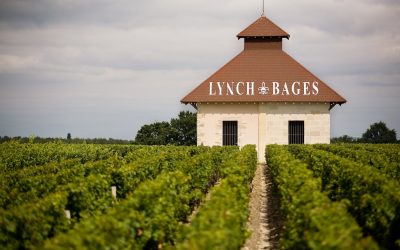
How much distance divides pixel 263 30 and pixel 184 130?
16.3m

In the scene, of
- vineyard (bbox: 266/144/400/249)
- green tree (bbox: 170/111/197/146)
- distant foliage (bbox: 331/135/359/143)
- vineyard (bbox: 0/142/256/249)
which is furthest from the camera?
distant foliage (bbox: 331/135/359/143)

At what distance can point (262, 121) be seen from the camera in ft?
99.6

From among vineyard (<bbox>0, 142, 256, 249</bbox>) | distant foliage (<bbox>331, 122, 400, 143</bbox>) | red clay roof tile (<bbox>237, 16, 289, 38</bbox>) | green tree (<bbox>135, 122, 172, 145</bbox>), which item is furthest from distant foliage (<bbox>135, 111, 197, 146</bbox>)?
vineyard (<bbox>0, 142, 256, 249</bbox>)

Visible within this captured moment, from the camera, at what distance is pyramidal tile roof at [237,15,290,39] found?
3259cm

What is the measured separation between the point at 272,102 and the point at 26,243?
23122 mm

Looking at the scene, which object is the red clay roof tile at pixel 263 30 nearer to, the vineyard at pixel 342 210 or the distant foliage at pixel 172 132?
the distant foliage at pixel 172 132

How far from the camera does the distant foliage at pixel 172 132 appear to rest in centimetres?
4659

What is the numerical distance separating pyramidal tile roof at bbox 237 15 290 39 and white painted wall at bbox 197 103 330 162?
4.82 metres

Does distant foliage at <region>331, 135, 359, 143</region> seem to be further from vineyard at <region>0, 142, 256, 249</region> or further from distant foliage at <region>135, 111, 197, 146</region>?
vineyard at <region>0, 142, 256, 249</region>

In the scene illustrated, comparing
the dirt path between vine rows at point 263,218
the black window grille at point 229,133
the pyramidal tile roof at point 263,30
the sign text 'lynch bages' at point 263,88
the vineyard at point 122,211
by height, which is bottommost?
the dirt path between vine rows at point 263,218

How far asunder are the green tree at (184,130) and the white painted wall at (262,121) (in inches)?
607

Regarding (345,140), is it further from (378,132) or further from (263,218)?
(263,218)

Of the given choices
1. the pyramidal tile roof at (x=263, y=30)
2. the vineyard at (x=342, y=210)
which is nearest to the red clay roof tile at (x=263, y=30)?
the pyramidal tile roof at (x=263, y=30)

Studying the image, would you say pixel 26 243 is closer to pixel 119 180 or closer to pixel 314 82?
pixel 119 180
